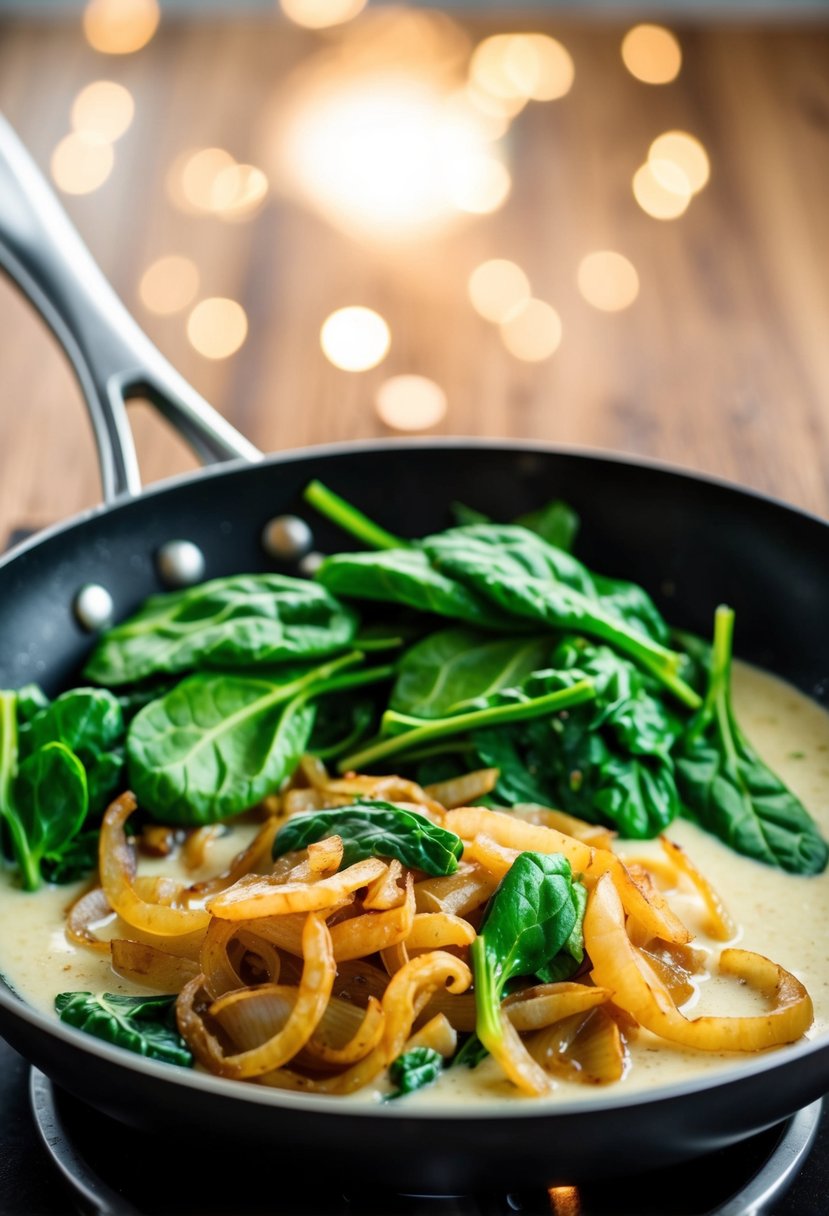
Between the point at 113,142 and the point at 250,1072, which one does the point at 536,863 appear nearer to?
the point at 250,1072

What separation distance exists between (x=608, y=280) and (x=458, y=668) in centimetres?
166

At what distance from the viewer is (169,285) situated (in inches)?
126

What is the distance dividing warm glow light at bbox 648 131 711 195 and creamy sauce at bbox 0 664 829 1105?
6.83ft

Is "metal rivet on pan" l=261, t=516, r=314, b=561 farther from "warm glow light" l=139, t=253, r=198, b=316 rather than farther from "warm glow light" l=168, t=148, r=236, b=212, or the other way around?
"warm glow light" l=168, t=148, r=236, b=212

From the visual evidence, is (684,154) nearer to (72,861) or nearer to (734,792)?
(734,792)

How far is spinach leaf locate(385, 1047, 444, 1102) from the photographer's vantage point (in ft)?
4.24

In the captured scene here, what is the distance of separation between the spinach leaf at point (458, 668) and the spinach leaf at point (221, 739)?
9 centimetres

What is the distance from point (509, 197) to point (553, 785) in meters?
2.11

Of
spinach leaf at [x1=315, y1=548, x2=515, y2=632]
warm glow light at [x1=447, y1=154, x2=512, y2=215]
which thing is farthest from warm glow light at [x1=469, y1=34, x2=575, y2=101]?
spinach leaf at [x1=315, y1=548, x2=515, y2=632]

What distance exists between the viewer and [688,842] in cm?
172

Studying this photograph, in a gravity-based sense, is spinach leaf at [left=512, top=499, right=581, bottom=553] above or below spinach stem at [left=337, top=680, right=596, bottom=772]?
above

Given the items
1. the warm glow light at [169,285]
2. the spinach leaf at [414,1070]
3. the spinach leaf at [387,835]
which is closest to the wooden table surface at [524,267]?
the warm glow light at [169,285]

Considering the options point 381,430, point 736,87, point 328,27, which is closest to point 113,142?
point 328,27

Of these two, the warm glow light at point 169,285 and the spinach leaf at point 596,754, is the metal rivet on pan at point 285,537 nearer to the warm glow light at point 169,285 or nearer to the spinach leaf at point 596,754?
the spinach leaf at point 596,754
